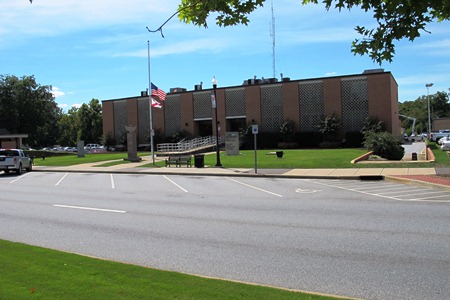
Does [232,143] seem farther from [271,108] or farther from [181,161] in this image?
[271,108]

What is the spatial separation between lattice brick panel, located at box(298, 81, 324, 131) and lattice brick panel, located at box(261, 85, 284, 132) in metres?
2.80

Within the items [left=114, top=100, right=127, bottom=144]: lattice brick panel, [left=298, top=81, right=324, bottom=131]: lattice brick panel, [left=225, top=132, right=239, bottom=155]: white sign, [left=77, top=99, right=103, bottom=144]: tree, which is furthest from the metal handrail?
[left=77, top=99, right=103, bottom=144]: tree

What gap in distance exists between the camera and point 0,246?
654 cm

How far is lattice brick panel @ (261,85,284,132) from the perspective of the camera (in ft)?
178

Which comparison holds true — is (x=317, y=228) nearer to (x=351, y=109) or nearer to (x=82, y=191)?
(x=82, y=191)

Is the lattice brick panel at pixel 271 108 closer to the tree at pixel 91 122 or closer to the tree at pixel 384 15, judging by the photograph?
the tree at pixel 91 122

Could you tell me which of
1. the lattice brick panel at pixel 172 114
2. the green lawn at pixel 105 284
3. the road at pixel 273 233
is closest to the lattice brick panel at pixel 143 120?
the lattice brick panel at pixel 172 114

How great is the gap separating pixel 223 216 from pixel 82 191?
8.92m

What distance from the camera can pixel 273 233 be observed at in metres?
8.18

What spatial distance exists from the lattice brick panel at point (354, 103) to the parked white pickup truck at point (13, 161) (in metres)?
35.7

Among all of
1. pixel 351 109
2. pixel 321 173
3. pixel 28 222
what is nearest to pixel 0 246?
pixel 28 222

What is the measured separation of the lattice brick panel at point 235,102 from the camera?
56431 mm

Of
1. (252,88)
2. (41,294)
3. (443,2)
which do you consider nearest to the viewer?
(443,2)

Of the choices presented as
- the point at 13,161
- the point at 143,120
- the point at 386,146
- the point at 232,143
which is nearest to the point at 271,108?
the point at 143,120
